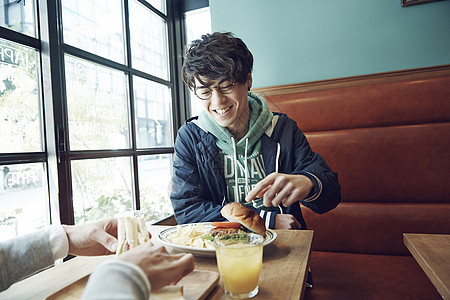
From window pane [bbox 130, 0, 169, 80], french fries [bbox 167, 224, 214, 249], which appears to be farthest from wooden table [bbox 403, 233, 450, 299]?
window pane [bbox 130, 0, 169, 80]

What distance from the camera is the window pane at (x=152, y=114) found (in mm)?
2320

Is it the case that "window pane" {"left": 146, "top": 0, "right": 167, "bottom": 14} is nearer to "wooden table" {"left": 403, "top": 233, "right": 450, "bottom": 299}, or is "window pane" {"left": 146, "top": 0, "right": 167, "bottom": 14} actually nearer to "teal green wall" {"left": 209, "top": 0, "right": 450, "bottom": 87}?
"teal green wall" {"left": 209, "top": 0, "right": 450, "bottom": 87}

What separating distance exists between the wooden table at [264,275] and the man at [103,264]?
0.12ft

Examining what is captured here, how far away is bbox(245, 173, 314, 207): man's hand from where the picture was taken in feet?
3.06

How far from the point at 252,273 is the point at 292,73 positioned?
69.7 inches

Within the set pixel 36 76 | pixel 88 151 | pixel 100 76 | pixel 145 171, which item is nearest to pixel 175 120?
pixel 145 171

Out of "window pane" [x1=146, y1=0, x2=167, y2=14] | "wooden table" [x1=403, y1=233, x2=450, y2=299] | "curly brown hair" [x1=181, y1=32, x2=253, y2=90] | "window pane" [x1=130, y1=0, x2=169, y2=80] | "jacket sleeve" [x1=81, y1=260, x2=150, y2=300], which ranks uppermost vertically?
"window pane" [x1=146, y1=0, x2=167, y2=14]

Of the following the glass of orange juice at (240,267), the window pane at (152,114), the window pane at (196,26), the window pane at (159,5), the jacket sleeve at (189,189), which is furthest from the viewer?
the window pane at (196,26)

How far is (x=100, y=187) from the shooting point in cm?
185

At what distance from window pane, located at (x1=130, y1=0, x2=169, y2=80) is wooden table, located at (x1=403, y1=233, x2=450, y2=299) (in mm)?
2042

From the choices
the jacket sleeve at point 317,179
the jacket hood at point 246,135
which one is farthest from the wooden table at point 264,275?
the jacket hood at point 246,135

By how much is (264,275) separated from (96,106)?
5.04ft

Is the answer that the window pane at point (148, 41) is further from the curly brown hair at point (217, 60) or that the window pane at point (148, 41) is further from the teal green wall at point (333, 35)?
the curly brown hair at point (217, 60)

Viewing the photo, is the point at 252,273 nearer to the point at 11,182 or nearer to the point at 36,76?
the point at 11,182
